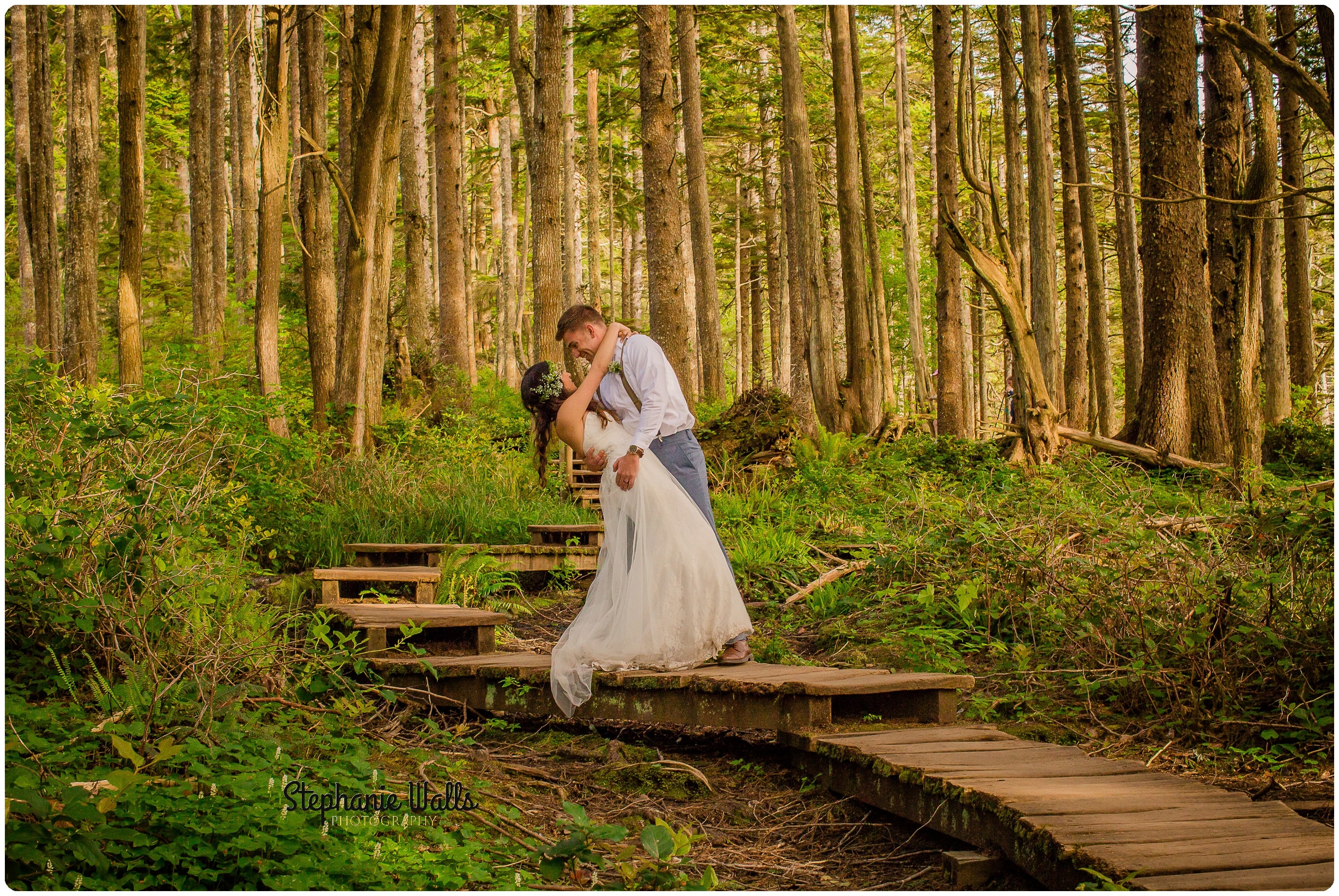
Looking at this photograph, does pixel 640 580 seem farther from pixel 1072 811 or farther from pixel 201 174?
pixel 201 174

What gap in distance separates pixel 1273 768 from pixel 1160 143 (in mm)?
9173

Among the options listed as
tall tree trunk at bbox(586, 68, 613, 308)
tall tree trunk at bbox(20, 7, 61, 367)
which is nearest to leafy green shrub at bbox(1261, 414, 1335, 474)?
tall tree trunk at bbox(586, 68, 613, 308)

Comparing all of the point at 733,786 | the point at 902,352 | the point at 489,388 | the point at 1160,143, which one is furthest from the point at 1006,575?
the point at 902,352

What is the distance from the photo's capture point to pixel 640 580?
5035mm

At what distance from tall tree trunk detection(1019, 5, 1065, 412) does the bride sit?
1099cm

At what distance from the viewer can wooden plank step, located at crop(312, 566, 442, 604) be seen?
21.1 ft

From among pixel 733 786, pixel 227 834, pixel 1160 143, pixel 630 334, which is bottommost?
pixel 733 786

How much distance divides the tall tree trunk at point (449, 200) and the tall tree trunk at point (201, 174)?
4.11m

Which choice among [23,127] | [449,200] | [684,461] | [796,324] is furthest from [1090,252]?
[23,127]

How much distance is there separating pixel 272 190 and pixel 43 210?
7.47 m

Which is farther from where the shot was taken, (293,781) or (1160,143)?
(1160,143)

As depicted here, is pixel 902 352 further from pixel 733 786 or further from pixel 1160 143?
pixel 733 786

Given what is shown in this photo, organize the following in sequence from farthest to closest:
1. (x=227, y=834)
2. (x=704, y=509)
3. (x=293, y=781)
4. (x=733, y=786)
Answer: (x=704, y=509)
(x=733, y=786)
(x=293, y=781)
(x=227, y=834)

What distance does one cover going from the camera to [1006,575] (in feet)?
20.5
